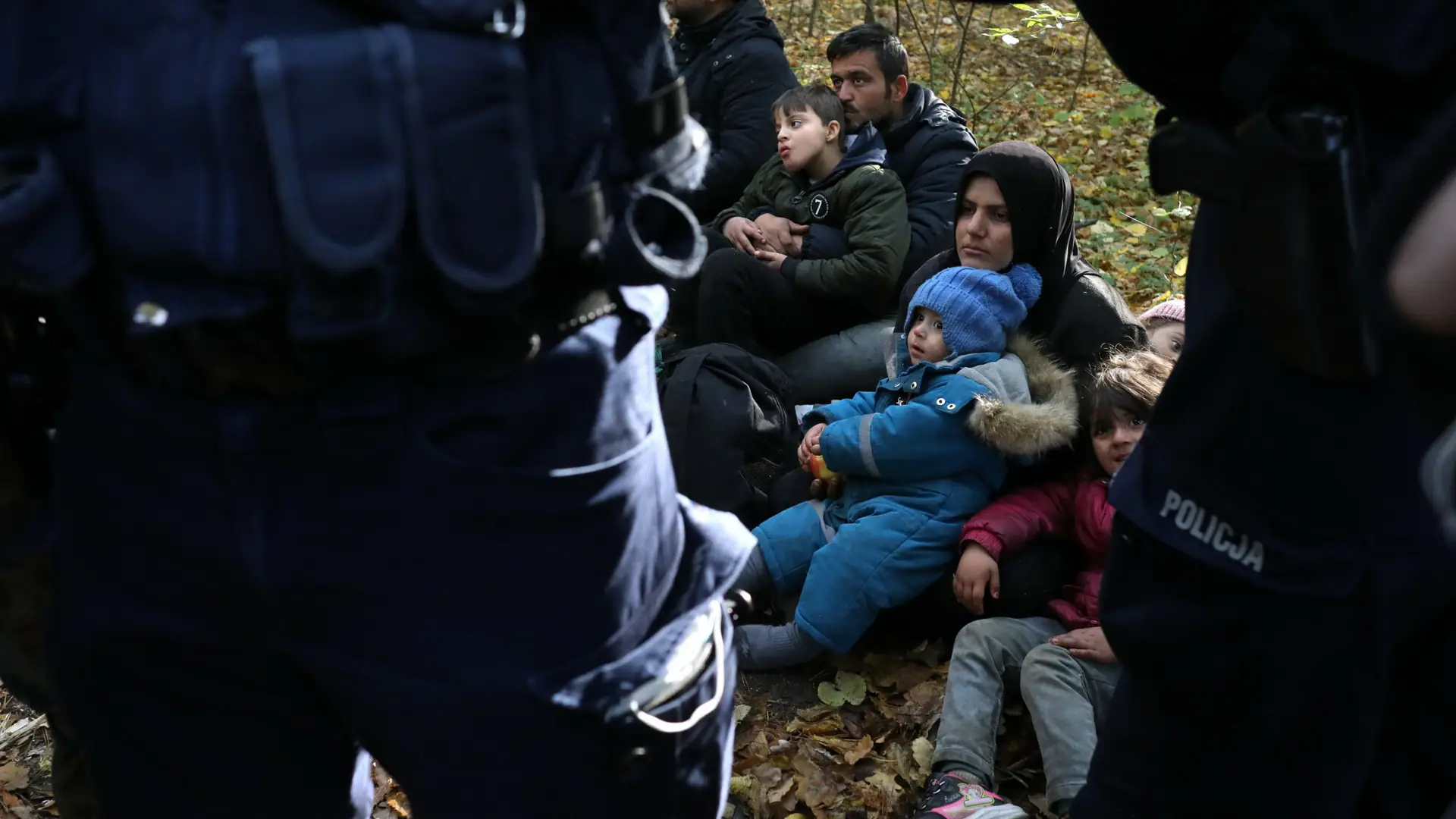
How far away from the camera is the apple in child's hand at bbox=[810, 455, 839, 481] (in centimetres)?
325

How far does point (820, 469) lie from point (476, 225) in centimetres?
226

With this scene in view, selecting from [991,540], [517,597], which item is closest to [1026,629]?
[991,540]

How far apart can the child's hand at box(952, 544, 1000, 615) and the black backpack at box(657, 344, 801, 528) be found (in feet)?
2.27

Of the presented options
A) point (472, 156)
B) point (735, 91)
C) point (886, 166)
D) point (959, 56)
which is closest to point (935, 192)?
point (886, 166)

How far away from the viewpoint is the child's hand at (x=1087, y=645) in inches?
102

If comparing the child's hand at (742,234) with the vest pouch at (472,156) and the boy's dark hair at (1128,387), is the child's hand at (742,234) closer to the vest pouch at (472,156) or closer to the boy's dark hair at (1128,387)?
the boy's dark hair at (1128,387)

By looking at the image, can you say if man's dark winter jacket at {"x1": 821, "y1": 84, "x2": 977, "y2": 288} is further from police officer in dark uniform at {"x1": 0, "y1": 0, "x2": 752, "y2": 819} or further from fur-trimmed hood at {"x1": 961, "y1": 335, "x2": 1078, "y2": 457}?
police officer in dark uniform at {"x1": 0, "y1": 0, "x2": 752, "y2": 819}

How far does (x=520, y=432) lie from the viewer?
1149 mm

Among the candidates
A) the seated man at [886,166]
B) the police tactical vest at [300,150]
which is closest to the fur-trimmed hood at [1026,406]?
the seated man at [886,166]

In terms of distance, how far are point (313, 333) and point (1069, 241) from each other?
8.48 ft

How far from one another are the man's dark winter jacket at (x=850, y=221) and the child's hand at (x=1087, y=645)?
1744mm

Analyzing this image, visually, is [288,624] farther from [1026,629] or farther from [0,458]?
[1026,629]

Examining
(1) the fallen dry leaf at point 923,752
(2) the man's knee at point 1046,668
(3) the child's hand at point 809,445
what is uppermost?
(3) the child's hand at point 809,445

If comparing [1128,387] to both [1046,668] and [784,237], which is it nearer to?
[1046,668]
